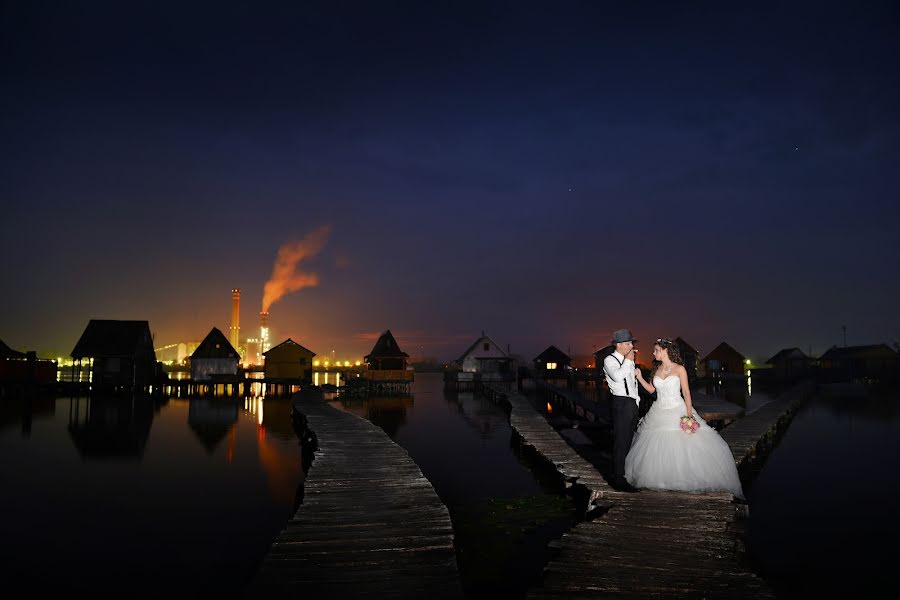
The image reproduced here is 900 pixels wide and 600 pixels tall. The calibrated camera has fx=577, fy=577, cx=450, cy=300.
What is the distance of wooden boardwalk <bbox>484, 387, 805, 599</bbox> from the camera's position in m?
5.64

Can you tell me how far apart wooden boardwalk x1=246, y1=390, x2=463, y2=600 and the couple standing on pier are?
11.1 ft

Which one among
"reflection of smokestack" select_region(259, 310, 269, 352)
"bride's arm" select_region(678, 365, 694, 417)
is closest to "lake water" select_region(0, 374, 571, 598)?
"bride's arm" select_region(678, 365, 694, 417)

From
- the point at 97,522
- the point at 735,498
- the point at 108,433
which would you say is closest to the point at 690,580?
the point at 735,498

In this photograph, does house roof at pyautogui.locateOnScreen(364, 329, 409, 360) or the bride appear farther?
house roof at pyautogui.locateOnScreen(364, 329, 409, 360)

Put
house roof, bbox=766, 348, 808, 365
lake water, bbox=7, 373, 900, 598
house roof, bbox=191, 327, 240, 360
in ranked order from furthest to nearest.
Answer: house roof, bbox=766, 348, 808, 365, house roof, bbox=191, 327, 240, 360, lake water, bbox=7, 373, 900, 598

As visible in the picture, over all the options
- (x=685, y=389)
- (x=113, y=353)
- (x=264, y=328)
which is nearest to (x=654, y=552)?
(x=685, y=389)

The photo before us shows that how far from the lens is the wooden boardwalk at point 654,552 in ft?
18.5

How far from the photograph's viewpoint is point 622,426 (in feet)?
31.8

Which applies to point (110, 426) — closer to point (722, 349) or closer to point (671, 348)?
point (671, 348)

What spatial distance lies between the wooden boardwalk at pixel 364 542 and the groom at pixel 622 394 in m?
3.30

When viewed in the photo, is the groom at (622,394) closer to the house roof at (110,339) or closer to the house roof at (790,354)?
the house roof at (110,339)

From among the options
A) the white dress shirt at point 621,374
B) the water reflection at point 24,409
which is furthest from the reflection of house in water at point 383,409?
the white dress shirt at point 621,374

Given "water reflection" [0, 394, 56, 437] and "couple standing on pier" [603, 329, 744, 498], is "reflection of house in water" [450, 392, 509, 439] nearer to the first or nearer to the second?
"couple standing on pier" [603, 329, 744, 498]

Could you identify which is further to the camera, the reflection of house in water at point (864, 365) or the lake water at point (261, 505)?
the reflection of house in water at point (864, 365)
